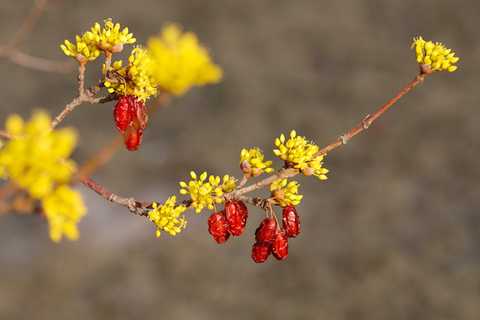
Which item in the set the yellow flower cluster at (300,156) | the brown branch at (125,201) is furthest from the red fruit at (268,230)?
the brown branch at (125,201)

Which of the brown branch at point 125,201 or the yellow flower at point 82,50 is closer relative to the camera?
the brown branch at point 125,201

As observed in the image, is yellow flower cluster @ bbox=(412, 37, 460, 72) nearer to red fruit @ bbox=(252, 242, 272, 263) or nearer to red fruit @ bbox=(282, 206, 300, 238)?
red fruit @ bbox=(282, 206, 300, 238)

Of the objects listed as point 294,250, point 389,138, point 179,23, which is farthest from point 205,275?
point 179,23

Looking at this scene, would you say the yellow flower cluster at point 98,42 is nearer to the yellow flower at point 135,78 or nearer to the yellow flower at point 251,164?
the yellow flower at point 135,78

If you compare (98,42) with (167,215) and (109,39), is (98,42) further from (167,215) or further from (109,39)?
(167,215)

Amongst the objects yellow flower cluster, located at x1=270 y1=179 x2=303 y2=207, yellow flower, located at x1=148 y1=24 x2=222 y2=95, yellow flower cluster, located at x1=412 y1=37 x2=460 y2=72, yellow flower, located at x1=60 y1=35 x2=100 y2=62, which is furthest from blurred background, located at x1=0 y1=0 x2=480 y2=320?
yellow flower, located at x1=148 y1=24 x2=222 y2=95
